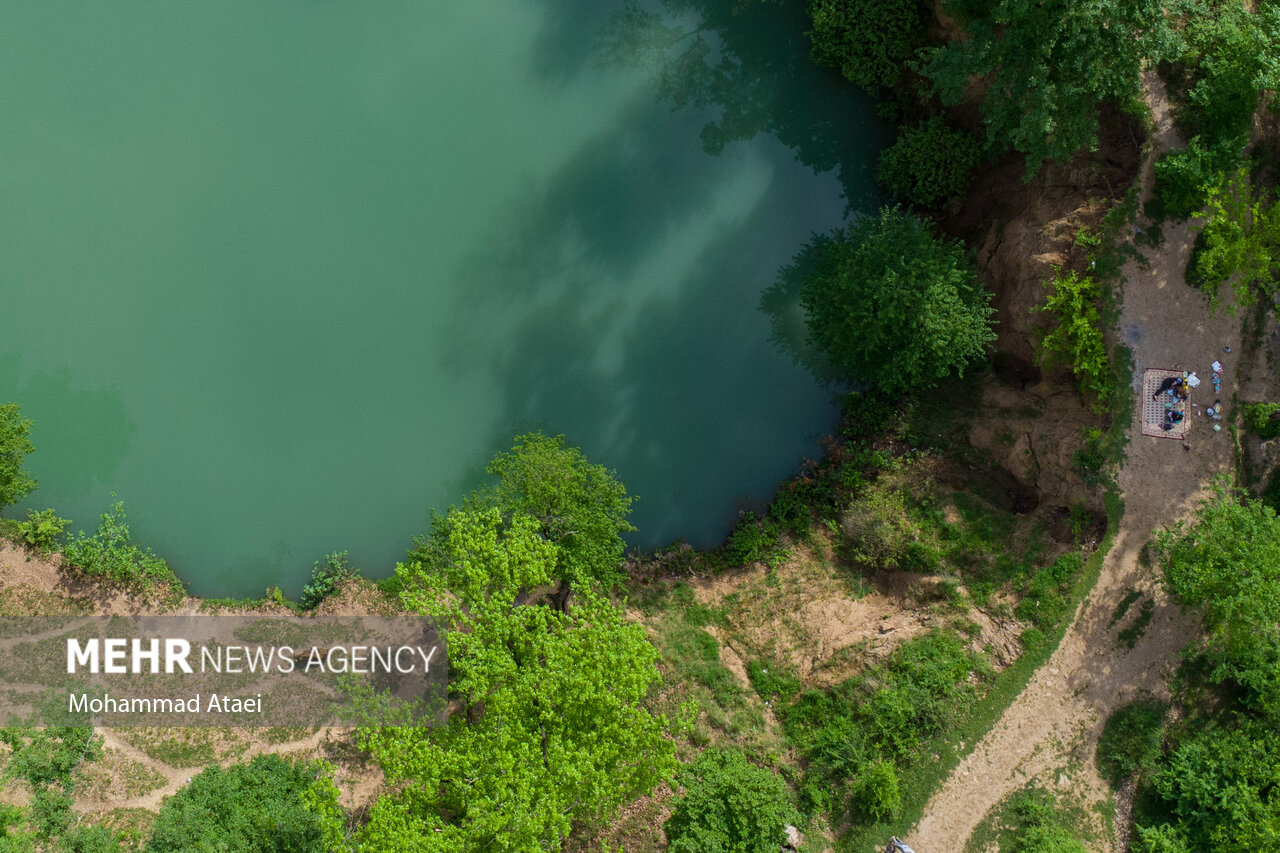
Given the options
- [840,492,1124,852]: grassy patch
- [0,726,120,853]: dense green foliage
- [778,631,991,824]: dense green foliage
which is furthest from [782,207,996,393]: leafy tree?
[0,726,120,853]: dense green foliage

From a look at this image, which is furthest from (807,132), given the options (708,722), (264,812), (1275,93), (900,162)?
(264,812)

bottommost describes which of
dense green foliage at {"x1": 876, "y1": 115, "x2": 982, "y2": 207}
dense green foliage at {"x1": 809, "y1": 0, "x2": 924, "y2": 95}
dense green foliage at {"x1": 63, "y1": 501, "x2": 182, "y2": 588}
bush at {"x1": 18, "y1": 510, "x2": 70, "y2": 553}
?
dense green foliage at {"x1": 63, "y1": 501, "x2": 182, "y2": 588}

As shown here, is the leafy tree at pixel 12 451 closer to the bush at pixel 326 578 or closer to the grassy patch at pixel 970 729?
the bush at pixel 326 578

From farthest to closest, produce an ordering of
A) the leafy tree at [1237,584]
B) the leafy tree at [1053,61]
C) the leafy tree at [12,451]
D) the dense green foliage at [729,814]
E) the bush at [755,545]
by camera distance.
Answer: the bush at [755,545], the leafy tree at [12,451], the dense green foliage at [729,814], the leafy tree at [1237,584], the leafy tree at [1053,61]

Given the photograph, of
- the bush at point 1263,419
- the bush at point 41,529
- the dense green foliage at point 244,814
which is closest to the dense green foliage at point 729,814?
the dense green foliage at point 244,814

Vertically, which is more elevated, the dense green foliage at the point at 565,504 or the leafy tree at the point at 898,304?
the leafy tree at the point at 898,304

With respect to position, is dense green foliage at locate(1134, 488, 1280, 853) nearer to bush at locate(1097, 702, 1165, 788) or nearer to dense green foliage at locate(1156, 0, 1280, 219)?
bush at locate(1097, 702, 1165, 788)

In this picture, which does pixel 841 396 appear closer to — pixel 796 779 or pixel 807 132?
pixel 807 132

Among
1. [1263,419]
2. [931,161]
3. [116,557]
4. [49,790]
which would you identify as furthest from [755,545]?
[49,790]
